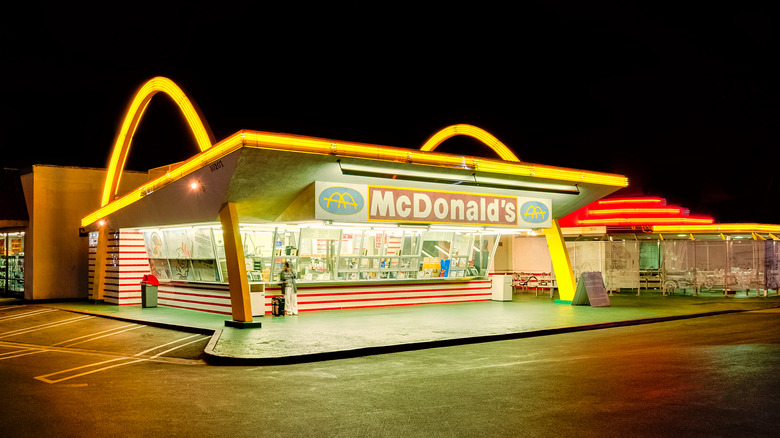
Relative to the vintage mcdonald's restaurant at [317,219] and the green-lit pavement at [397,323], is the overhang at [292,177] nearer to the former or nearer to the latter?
the vintage mcdonald's restaurant at [317,219]

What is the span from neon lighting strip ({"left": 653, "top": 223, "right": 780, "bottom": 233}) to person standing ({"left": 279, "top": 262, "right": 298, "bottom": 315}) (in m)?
19.3

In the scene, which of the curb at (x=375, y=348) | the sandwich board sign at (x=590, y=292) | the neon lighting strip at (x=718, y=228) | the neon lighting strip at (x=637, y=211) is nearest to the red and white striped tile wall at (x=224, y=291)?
the sandwich board sign at (x=590, y=292)

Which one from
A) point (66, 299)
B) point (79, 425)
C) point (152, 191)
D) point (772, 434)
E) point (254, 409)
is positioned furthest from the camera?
point (66, 299)

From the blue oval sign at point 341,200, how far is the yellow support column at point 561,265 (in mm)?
9260

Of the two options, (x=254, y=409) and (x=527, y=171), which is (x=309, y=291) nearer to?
(x=527, y=171)

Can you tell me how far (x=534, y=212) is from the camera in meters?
22.6

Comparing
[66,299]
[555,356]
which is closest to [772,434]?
[555,356]

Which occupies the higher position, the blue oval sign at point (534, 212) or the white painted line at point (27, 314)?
the blue oval sign at point (534, 212)

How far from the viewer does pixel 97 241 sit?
84.2 ft

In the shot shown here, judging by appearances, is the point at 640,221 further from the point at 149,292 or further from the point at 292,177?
the point at 149,292

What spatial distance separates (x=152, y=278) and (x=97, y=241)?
14.2ft

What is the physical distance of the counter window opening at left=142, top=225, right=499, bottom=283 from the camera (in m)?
20.5

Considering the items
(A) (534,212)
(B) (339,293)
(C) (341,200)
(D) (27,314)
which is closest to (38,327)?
(D) (27,314)

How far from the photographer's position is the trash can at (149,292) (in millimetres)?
22547
